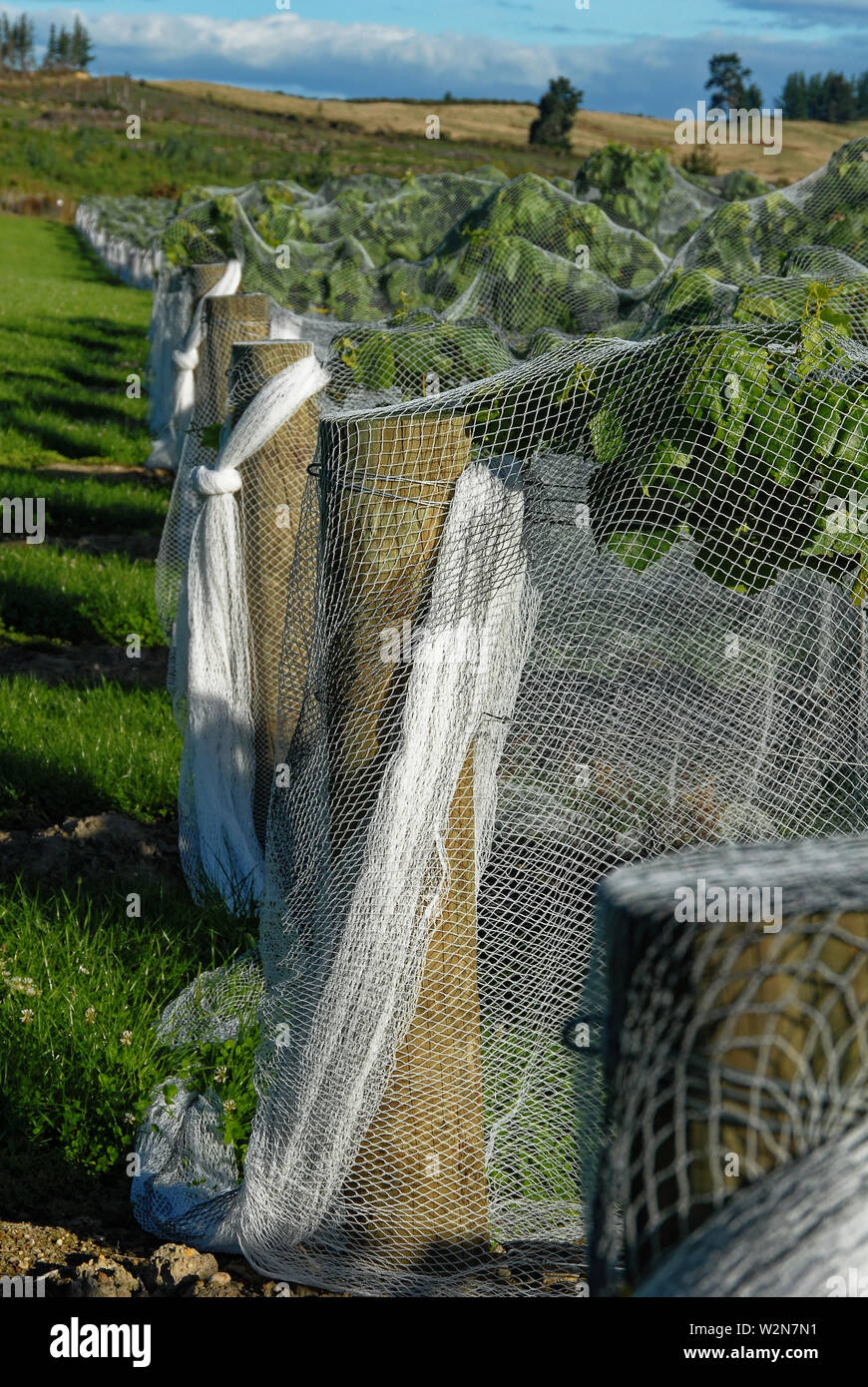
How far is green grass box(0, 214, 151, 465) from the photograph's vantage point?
412 inches

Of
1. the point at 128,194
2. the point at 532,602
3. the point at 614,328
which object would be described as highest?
the point at 128,194

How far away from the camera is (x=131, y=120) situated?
24.1 feet

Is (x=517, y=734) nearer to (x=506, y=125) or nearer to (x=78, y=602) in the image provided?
(x=78, y=602)

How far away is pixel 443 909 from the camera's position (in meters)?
2.16

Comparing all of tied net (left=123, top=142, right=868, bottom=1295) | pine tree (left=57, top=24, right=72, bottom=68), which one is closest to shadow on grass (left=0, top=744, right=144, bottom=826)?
tied net (left=123, top=142, right=868, bottom=1295)

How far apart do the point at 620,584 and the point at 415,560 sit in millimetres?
361

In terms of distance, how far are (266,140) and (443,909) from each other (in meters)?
76.4

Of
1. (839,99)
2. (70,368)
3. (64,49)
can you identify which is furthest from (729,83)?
(64,49)

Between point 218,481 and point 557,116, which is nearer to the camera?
point 218,481

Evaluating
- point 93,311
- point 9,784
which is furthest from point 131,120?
point 93,311

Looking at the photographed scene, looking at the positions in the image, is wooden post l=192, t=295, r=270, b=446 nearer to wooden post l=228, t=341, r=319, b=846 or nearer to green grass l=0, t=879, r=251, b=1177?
wooden post l=228, t=341, r=319, b=846

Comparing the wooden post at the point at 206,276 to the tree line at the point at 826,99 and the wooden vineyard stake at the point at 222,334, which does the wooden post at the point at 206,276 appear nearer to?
the wooden vineyard stake at the point at 222,334

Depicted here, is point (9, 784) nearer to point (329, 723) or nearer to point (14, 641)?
point (14, 641)

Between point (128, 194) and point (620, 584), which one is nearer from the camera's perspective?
point (620, 584)
